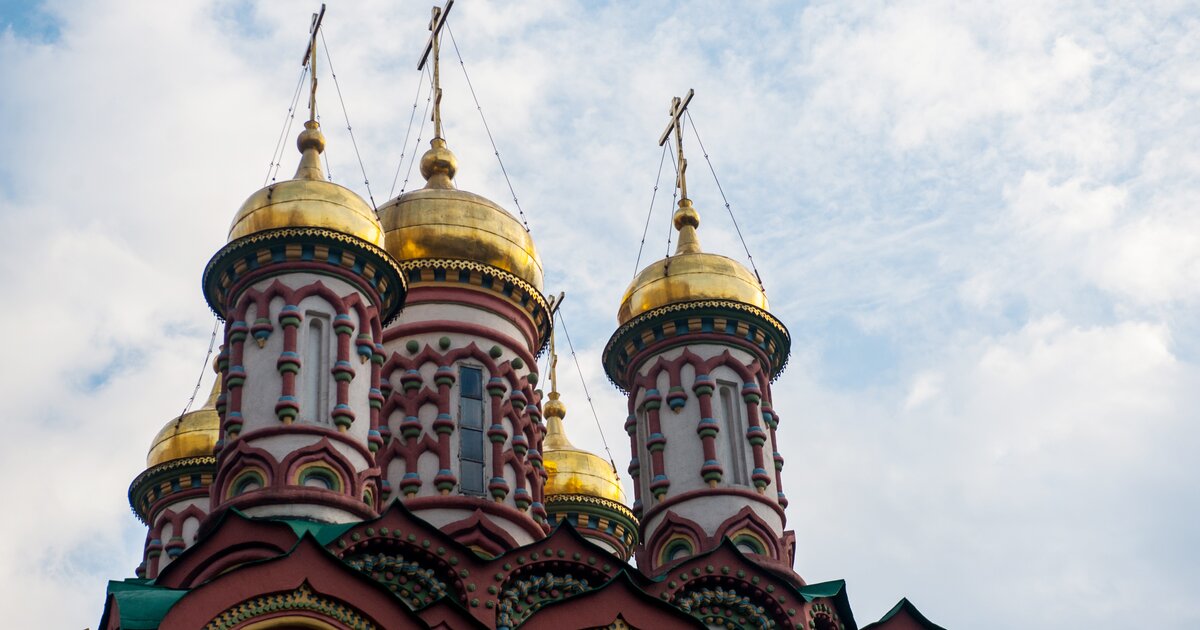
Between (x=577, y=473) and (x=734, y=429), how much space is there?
423 centimetres

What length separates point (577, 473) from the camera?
21.3 m

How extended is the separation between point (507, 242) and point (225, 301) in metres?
3.28

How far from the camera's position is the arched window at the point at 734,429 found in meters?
17.1

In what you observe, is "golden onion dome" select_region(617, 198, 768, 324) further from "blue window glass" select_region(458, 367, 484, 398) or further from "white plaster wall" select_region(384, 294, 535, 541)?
"blue window glass" select_region(458, 367, 484, 398)

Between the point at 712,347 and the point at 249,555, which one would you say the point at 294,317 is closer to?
the point at 249,555

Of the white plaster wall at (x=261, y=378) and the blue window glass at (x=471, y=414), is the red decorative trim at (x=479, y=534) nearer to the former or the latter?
the blue window glass at (x=471, y=414)

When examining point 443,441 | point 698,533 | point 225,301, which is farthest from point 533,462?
point 225,301

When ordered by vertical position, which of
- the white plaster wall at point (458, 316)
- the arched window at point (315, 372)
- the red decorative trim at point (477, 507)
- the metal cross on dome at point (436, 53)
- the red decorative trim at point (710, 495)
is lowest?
the red decorative trim at point (710, 495)

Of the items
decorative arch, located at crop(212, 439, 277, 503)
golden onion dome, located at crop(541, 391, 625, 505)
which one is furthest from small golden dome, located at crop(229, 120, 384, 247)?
golden onion dome, located at crop(541, 391, 625, 505)

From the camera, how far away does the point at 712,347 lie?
699 inches

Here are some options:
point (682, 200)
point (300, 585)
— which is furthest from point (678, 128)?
point (300, 585)

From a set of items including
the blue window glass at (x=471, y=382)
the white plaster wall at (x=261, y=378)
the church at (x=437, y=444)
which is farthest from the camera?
the blue window glass at (x=471, y=382)

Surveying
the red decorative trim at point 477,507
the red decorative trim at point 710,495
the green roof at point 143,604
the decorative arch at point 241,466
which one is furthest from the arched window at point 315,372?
the red decorative trim at point 710,495

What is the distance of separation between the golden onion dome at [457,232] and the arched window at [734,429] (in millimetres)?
2506
